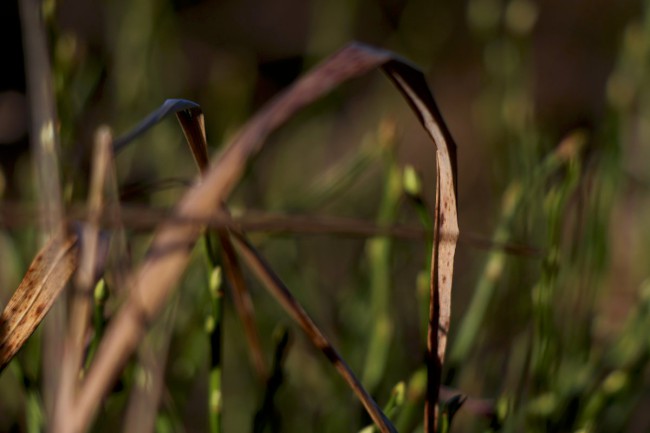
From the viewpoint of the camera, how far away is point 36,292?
1.27 feet

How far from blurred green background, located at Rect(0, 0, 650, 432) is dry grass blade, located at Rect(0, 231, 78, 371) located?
42 millimetres

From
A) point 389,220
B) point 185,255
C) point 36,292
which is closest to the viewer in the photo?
point 185,255

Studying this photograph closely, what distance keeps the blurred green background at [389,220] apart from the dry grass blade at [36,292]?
4 centimetres

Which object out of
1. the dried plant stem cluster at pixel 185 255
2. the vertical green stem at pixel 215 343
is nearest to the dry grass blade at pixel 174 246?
the dried plant stem cluster at pixel 185 255

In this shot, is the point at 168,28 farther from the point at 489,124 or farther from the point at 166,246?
the point at 166,246

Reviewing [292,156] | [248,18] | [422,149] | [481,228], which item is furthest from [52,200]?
[248,18]

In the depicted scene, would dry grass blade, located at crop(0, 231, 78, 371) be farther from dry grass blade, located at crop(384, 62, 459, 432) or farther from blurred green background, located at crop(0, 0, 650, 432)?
dry grass blade, located at crop(384, 62, 459, 432)

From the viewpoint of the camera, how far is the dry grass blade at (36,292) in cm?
38

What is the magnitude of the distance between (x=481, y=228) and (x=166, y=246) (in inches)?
51.0

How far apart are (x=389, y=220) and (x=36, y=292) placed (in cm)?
32

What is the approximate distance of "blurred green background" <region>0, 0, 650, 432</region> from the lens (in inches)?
23.1

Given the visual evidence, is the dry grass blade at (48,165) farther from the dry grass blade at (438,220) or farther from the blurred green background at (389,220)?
the dry grass blade at (438,220)

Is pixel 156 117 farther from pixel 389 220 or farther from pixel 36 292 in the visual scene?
pixel 389 220

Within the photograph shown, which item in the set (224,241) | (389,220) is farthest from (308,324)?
(389,220)
